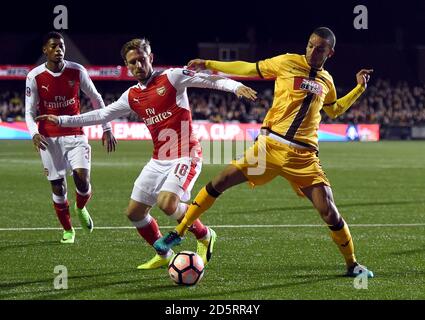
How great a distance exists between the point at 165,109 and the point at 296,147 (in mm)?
1392

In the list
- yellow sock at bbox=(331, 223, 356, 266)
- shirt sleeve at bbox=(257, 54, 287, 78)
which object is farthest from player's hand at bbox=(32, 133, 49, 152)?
yellow sock at bbox=(331, 223, 356, 266)

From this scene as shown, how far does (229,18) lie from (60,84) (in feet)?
160

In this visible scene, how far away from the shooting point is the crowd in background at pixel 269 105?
48469mm

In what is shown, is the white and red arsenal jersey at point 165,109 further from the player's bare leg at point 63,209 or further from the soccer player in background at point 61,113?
the player's bare leg at point 63,209

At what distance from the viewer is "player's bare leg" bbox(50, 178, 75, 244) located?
1053cm

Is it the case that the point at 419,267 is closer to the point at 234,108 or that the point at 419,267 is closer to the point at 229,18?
the point at 234,108

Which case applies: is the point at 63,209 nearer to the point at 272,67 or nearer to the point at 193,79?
the point at 193,79

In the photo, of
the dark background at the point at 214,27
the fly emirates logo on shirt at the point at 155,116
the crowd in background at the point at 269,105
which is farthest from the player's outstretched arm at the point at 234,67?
the dark background at the point at 214,27

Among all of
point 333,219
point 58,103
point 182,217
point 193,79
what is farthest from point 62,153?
point 333,219

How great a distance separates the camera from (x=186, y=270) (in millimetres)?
7449

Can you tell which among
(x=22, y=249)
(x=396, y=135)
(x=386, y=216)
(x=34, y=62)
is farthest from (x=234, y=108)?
(x=22, y=249)

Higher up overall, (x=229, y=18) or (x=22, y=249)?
(x=229, y=18)

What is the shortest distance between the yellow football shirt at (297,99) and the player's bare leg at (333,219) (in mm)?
487

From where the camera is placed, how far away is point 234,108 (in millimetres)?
50969
